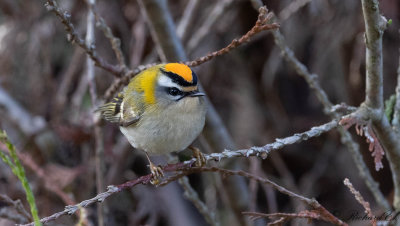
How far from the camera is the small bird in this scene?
92.8 inches

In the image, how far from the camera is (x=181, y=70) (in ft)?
7.51

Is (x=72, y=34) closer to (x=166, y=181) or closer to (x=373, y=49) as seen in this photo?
(x=166, y=181)

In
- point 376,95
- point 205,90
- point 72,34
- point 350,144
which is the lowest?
point 350,144

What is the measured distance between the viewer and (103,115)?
2910mm

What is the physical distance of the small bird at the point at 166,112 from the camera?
236cm

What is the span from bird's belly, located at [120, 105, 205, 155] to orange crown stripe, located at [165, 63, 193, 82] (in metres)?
0.20

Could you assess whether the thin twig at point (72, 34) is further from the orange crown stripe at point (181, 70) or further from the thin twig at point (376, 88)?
the thin twig at point (376, 88)

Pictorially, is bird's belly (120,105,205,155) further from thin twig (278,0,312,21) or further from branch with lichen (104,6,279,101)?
thin twig (278,0,312,21)

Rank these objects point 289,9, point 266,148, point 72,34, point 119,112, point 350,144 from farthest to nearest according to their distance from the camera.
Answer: point 289,9, point 119,112, point 350,144, point 72,34, point 266,148

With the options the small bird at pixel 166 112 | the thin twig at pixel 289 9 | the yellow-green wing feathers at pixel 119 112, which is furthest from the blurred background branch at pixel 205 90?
the small bird at pixel 166 112

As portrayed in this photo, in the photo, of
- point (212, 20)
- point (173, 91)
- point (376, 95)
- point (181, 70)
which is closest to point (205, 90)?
point (212, 20)

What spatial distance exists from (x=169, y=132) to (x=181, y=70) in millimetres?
333

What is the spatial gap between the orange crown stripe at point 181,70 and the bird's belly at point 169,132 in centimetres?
20

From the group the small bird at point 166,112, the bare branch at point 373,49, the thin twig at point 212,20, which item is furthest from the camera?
the thin twig at point 212,20
